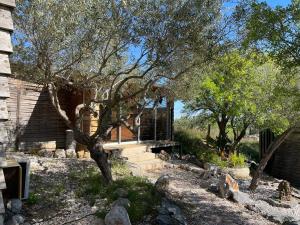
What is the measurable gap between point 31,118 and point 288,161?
12.7 metres

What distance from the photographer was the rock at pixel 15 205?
6.04 metres

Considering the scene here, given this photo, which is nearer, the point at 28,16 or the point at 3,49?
the point at 3,49

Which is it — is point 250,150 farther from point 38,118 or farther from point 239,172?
point 38,118

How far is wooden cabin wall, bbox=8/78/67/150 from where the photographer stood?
12.6 meters

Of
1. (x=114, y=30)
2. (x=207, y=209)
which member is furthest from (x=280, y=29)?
(x=207, y=209)

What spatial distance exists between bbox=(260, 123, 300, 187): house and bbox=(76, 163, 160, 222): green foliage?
12.3m

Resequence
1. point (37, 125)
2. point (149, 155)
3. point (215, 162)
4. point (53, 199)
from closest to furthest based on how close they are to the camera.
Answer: point (53, 199) → point (37, 125) → point (149, 155) → point (215, 162)

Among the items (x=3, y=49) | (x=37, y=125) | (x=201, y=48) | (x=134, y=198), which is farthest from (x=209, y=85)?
(x=3, y=49)

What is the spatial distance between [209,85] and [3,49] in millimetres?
→ 13034

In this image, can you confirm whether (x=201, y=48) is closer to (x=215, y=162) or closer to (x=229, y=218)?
(x=229, y=218)

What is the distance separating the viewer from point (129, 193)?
24.3ft

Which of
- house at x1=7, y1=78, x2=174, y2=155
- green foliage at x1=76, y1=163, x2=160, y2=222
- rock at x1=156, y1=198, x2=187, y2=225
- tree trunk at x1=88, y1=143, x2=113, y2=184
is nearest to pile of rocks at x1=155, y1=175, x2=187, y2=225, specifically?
rock at x1=156, y1=198, x2=187, y2=225

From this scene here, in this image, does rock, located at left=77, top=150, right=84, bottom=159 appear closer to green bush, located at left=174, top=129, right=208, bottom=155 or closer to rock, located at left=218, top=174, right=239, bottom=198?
rock, located at left=218, top=174, right=239, bottom=198

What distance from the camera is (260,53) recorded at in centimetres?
752
